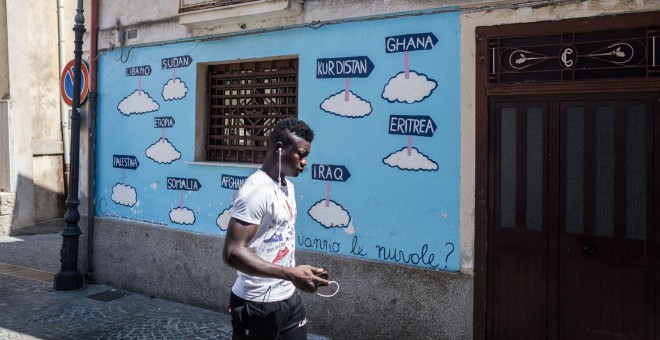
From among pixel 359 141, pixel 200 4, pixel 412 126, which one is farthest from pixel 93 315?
pixel 412 126

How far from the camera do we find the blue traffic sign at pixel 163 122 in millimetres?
7664

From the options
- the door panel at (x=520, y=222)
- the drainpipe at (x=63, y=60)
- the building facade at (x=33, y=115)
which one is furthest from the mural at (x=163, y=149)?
the drainpipe at (x=63, y=60)

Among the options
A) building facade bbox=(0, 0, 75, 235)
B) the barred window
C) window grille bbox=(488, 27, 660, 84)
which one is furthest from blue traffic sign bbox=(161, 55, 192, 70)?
building facade bbox=(0, 0, 75, 235)

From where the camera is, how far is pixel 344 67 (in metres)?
6.20

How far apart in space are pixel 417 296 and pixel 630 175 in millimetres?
2049

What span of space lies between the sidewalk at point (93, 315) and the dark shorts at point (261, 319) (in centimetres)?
284

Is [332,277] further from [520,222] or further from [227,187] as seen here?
[520,222]

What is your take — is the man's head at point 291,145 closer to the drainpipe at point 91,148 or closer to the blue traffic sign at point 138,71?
the blue traffic sign at point 138,71

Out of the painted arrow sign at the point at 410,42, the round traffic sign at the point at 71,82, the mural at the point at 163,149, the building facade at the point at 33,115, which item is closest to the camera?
the painted arrow sign at the point at 410,42

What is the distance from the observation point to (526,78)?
5.19m

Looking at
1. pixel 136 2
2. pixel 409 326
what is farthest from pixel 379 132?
pixel 136 2

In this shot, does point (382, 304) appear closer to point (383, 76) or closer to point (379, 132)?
point (379, 132)

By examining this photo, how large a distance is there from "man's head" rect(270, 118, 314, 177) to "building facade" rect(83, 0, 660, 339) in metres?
2.28

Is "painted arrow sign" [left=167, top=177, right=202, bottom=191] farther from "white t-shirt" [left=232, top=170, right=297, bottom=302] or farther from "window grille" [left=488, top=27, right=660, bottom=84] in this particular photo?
"white t-shirt" [left=232, top=170, right=297, bottom=302]
